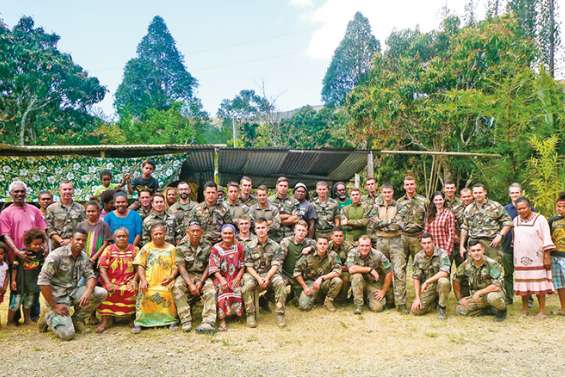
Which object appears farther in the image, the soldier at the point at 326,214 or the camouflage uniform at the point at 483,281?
the soldier at the point at 326,214

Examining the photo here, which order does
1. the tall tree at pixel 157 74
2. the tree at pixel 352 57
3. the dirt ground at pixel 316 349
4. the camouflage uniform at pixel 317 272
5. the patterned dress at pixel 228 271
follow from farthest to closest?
the tall tree at pixel 157 74, the tree at pixel 352 57, the camouflage uniform at pixel 317 272, the patterned dress at pixel 228 271, the dirt ground at pixel 316 349

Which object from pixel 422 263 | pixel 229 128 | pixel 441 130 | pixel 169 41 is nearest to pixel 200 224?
pixel 422 263

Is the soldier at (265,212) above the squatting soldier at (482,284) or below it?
above

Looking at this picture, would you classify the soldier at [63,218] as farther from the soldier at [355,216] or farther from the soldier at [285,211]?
the soldier at [355,216]

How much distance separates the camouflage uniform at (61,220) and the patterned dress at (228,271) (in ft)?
6.20

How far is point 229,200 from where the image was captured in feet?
21.8

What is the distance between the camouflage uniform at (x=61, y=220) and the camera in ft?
20.0

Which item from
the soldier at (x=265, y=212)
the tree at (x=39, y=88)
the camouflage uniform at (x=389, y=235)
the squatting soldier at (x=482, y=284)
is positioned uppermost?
the tree at (x=39, y=88)

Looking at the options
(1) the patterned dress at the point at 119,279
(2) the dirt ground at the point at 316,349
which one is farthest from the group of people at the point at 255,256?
(2) the dirt ground at the point at 316,349

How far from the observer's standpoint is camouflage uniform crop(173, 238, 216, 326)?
5.49m

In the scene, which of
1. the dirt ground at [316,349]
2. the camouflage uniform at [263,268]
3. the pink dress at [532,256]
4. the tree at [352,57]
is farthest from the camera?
the tree at [352,57]

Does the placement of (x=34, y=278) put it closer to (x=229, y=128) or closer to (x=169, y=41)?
(x=229, y=128)

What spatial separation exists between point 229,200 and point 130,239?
1429 millimetres

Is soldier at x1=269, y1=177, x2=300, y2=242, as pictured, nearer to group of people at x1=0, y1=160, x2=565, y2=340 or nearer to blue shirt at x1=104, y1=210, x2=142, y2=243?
group of people at x1=0, y1=160, x2=565, y2=340
